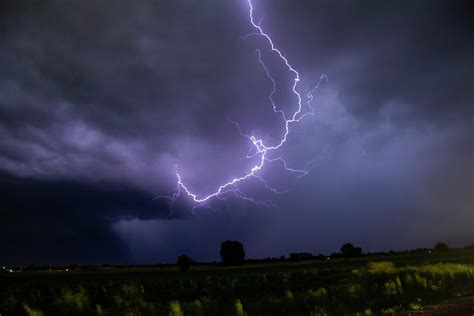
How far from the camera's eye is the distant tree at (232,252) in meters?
86.2

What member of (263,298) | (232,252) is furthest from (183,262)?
(263,298)

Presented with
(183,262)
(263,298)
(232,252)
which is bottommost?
(263,298)

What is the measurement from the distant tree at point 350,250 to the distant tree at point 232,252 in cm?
2444

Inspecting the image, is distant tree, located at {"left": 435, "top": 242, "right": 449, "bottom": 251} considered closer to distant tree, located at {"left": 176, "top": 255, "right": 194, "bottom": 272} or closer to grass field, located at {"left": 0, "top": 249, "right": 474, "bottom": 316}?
distant tree, located at {"left": 176, "top": 255, "right": 194, "bottom": 272}

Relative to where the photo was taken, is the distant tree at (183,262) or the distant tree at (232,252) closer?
the distant tree at (183,262)

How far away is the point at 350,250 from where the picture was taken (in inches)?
3999

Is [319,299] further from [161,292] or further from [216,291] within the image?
[161,292]

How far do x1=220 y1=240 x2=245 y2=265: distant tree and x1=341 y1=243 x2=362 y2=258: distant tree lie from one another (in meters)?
24.4

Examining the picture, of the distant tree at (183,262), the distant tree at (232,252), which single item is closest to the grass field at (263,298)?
the distant tree at (183,262)

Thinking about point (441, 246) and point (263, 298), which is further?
point (441, 246)

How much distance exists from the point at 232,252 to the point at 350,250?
27.6 m

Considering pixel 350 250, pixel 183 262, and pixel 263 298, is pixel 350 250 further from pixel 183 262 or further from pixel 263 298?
pixel 263 298

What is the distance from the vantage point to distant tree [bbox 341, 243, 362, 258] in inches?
3964

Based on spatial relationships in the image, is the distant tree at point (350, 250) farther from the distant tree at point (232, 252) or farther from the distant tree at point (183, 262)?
the distant tree at point (183, 262)
